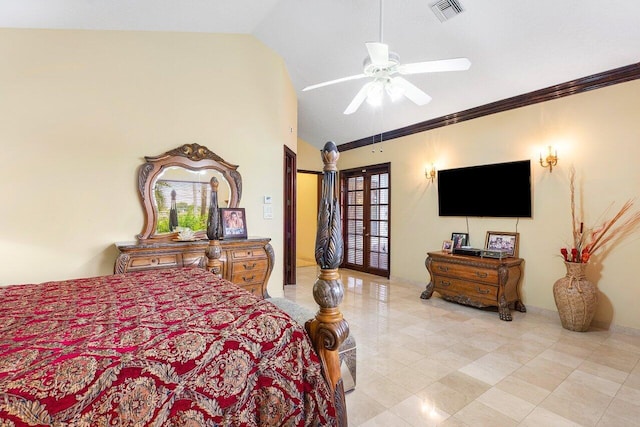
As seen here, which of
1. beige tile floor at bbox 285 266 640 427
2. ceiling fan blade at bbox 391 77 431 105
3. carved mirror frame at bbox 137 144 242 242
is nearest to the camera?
beige tile floor at bbox 285 266 640 427

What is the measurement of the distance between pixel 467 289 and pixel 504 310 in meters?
0.49

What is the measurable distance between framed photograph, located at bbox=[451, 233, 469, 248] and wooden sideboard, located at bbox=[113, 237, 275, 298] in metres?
2.75

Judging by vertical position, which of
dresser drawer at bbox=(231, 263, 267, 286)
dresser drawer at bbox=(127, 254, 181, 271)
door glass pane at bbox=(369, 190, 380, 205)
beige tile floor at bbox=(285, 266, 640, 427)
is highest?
door glass pane at bbox=(369, 190, 380, 205)

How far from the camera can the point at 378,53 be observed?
2205mm

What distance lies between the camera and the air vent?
2879 millimetres

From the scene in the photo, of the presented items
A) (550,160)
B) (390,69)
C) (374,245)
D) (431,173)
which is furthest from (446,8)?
(374,245)

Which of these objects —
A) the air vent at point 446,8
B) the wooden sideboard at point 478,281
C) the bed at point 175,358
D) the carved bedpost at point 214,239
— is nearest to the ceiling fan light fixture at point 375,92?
the air vent at point 446,8

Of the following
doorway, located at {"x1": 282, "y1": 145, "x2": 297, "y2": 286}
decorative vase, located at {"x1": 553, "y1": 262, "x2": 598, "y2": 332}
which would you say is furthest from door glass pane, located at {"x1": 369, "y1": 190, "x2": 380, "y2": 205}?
decorative vase, located at {"x1": 553, "y1": 262, "x2": 598, "y2": 332}

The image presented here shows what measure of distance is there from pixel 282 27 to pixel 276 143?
4.98 feet

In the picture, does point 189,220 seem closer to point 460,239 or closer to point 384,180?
point 384,180

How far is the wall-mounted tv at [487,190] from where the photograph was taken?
3939mm

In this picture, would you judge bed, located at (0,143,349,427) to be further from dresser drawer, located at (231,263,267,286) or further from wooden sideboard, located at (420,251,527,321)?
wooden sideboard, located at (420,251,527,321)

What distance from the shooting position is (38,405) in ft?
Result: 2.62

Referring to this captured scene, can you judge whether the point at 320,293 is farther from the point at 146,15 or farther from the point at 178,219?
the point at 146,15
